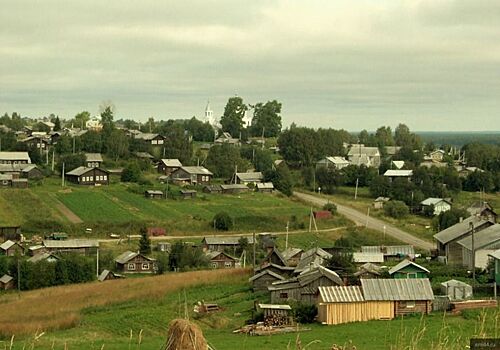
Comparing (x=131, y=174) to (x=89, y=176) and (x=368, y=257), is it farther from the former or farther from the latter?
(x=368, y=257)

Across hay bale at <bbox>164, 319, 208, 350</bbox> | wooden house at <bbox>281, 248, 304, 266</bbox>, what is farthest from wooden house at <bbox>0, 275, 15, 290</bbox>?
hay bale at <bbox>164, 319, 208, 350</bbox>

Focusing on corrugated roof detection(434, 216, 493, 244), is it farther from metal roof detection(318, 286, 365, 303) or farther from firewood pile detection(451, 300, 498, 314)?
metal roof detection(318, 286, 365, 303)

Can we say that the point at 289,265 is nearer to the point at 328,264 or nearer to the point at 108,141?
the point at 328,264

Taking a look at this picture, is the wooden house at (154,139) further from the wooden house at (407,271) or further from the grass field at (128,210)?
the wooden house at (407,271)

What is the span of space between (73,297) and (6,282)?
598 centimetres

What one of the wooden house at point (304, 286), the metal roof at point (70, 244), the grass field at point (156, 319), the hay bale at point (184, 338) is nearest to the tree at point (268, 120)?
the metal roof at point (70, 244)

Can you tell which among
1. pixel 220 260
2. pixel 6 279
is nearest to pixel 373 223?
pixel 220 260

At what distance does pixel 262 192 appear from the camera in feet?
218

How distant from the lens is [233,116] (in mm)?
104500

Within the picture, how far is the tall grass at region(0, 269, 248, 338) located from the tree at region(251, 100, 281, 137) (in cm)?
6942

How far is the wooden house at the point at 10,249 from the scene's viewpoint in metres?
40.4

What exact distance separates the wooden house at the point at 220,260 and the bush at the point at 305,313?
1581 centimetres

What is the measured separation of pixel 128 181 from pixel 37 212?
14.6 metres

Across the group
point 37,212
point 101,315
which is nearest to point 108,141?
point 37,212
